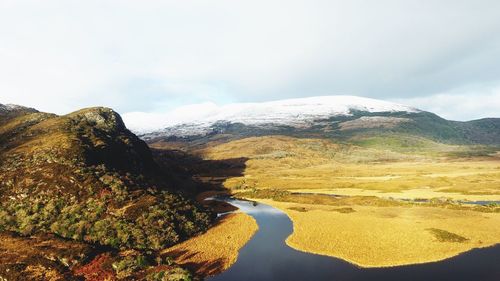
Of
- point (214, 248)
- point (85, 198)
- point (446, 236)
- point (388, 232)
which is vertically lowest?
point (214, 248)

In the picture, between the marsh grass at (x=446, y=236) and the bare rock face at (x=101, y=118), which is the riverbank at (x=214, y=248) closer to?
the marsh grass at (x=446, y=236)

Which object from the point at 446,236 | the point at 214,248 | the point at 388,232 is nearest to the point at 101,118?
the point at 214,248

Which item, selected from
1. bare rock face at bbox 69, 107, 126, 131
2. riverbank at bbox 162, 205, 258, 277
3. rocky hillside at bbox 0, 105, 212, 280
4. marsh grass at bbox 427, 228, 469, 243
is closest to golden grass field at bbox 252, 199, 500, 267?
marsh grass at bbox 427, 228, 469, 243

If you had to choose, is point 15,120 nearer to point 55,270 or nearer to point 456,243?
point 55,270

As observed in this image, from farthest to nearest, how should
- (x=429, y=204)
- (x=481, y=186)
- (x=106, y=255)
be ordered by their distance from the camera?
(x=481, y=186), (x=429, y=204), (x=106, y=255)

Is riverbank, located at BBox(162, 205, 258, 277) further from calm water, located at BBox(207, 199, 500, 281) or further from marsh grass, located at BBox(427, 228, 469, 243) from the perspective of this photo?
marsh grass, located at BBox(427, 228, 469, 243)

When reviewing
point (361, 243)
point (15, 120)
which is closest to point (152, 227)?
point (361, 243)

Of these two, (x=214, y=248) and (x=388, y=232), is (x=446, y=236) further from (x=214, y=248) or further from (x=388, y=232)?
(x=214, y=248)
